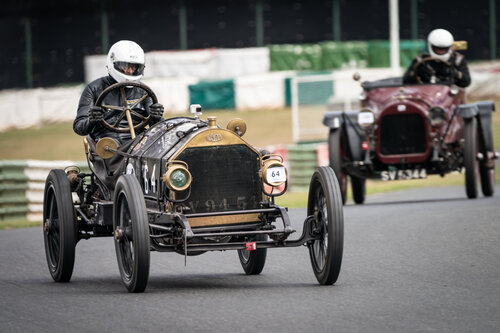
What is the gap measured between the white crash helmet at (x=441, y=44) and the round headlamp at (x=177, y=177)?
29.2 ft

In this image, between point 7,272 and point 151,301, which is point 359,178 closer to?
point 7,272

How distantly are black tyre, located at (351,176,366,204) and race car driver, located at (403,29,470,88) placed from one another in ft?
5.11

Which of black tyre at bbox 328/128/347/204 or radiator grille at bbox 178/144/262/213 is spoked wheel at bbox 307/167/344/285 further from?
black tyre at bbox 328/128/347/204

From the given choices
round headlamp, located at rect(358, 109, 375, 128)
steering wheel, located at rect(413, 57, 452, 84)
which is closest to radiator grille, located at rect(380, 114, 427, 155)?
round headlamp, located at rect(358, 109, 375, 128)

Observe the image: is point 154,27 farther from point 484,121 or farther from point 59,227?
point 59,227

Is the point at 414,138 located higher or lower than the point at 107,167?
lower

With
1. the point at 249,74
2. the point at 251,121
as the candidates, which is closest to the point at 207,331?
the point at 251,121

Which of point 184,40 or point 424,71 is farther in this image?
point 184,40

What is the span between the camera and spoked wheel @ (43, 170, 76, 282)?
30.4ft

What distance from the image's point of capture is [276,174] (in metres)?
8.60

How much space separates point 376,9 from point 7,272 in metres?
31.2

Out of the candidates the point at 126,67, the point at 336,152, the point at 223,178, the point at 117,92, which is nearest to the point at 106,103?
the point at 117,92

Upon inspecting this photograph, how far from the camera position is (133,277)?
27.2 feet

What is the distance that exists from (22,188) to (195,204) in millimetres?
9467
